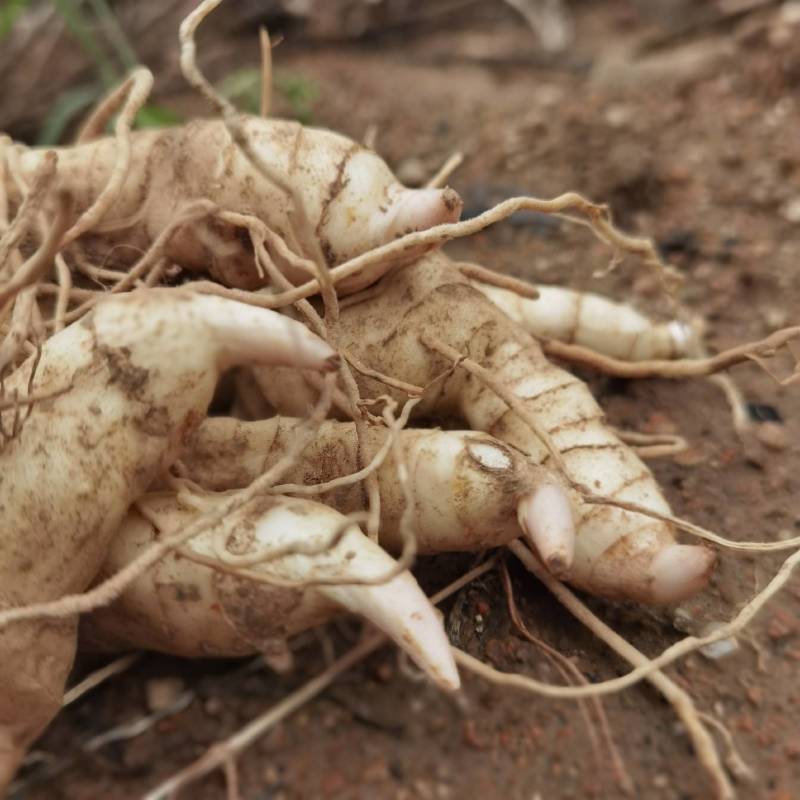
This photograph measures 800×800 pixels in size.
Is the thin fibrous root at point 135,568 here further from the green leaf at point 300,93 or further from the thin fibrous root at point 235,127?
the green leaf at point 300,93

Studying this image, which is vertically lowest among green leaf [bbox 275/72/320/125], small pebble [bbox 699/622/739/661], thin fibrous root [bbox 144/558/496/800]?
small pebble [bbox 699/622/739/661]

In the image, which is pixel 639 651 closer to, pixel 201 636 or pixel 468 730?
pixel 468 730

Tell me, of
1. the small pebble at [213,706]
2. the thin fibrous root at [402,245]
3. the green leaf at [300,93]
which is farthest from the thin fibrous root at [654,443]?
the green leaf at [300,93]

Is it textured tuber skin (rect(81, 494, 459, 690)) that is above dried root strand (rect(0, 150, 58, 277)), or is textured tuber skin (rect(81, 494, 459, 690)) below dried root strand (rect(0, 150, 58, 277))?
below

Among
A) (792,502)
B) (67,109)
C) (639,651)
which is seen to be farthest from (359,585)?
(67,109)

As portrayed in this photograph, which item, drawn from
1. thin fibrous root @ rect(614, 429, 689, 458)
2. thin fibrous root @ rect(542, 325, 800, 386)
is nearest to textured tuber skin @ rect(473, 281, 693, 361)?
thin fibrous root @ rect(542, 325, 800, 386)

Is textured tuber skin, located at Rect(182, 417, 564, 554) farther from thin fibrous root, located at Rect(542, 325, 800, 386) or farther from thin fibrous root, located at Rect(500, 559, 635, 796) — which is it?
thin fibrous root, located at Rect(542, 325, 800, 386)
